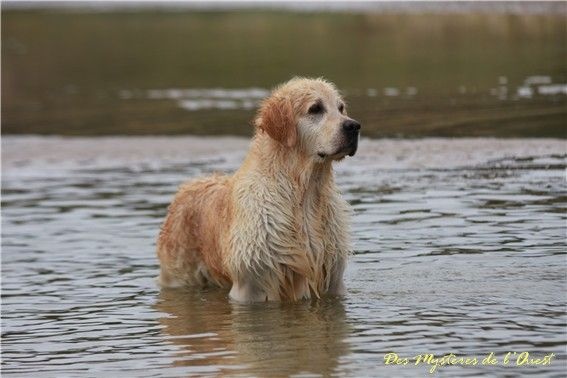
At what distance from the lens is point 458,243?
11953 mm

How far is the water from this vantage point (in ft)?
28.2

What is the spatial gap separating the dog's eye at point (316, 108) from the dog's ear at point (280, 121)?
0.14 meters

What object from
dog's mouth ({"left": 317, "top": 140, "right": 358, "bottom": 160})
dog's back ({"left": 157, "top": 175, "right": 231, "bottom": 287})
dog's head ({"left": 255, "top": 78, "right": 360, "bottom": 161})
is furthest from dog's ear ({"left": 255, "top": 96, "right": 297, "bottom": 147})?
dog's back ({"left": 157, "top": 175, "right": 231, "bottom": 287})

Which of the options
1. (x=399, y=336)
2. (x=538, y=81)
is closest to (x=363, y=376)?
(x=399, y=336)

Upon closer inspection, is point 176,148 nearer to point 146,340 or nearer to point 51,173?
point 51,173

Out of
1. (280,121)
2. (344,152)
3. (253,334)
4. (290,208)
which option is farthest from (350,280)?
(253,334)

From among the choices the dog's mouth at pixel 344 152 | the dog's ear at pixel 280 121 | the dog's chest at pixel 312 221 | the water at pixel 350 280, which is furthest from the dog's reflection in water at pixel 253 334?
the dog's ear at pixel 280 121

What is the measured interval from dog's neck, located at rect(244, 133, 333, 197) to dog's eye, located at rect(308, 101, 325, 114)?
0.98 ft

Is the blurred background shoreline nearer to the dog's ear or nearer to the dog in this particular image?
the dog

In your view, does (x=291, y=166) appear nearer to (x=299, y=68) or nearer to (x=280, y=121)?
(x=280, y=121)

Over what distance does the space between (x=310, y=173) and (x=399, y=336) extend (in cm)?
170

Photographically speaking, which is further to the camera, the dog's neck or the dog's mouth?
the dog's neck

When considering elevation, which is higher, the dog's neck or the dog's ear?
the dog's ear

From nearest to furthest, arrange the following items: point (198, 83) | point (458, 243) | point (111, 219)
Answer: point (458, 243)
point (111, 219)
point (198, 83)
